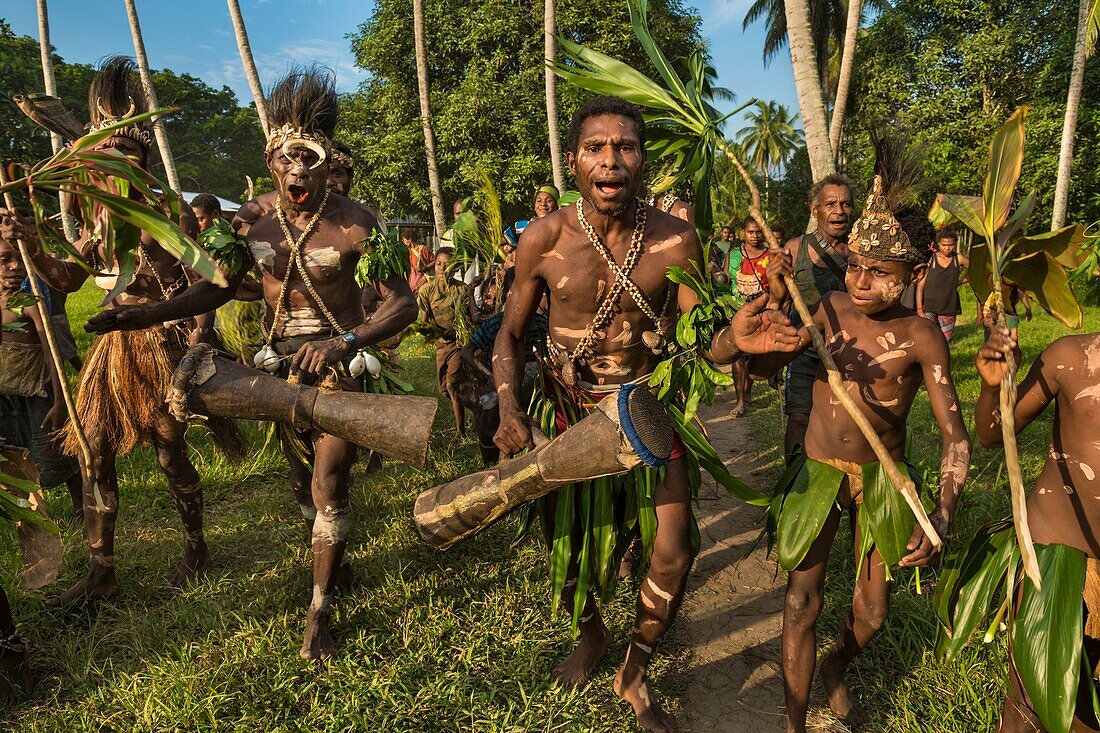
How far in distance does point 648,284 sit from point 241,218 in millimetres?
2110

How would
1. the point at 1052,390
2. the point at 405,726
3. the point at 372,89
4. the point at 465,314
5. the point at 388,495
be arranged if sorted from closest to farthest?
the point at 1052,390 < the point at 405,726 < the point at 388,495 < the point at 465,314 < the point at 372,89

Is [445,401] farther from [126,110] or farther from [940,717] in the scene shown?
[940,717]

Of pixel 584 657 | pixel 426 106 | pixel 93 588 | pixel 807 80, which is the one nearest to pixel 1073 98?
pixel 807 80

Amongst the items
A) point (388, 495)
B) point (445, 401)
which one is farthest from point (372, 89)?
point (388, 495)

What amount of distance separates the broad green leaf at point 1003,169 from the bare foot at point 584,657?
7.52ft

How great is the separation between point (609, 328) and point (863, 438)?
1117 mm

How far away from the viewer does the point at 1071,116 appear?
1220cm


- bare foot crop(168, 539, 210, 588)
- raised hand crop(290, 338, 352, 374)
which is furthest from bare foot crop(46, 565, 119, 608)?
raised hand crop(290, 338, 352, 374)

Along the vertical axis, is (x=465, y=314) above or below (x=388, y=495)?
above

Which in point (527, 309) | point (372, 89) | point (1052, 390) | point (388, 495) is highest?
point (372, 89)

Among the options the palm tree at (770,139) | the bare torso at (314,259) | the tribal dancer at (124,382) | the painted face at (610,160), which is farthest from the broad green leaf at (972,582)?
the palm tree at (770,139)

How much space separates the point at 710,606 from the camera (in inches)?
148

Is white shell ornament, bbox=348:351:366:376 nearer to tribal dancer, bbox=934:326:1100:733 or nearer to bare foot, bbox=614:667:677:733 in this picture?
bare foot, bbox=614:667:677:733

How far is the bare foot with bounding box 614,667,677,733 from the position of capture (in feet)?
9.01
